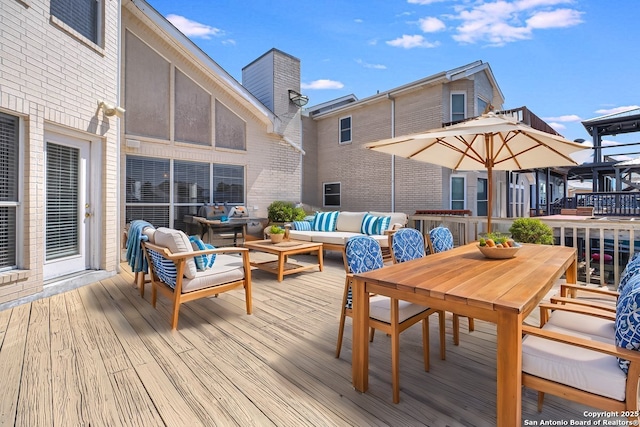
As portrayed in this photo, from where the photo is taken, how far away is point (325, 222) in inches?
298

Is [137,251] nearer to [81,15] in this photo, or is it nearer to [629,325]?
[81,15]

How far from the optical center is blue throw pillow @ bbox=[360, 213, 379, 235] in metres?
6.76

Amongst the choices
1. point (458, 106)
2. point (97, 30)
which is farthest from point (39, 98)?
point (458, 106)

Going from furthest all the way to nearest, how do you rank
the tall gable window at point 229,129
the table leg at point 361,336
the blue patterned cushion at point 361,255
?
the tall gable window at point 229,129 → the blue patterned cushion at point 361,255 → the table leg at point 361,336

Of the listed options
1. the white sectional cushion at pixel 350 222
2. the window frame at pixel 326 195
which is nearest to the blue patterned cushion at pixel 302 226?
the white sectional cushion at pixel 350 222

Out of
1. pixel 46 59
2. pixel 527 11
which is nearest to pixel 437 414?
pixel 46 59

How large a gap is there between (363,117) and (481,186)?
15.7 feet

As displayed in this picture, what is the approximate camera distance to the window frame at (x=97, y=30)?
164 inches

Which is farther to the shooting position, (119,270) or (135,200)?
(135,200)

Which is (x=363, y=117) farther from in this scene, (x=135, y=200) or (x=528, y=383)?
(x=528, y=383)

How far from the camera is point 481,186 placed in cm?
1045

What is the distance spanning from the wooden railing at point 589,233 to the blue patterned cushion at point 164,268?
5173mm

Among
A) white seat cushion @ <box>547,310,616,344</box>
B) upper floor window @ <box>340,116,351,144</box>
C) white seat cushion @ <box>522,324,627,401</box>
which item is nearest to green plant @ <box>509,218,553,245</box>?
white seat cushion @ <box>547,310,616,344</box>

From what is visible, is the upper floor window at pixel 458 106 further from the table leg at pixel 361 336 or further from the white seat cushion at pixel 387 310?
the table leg at pixel 361 336
